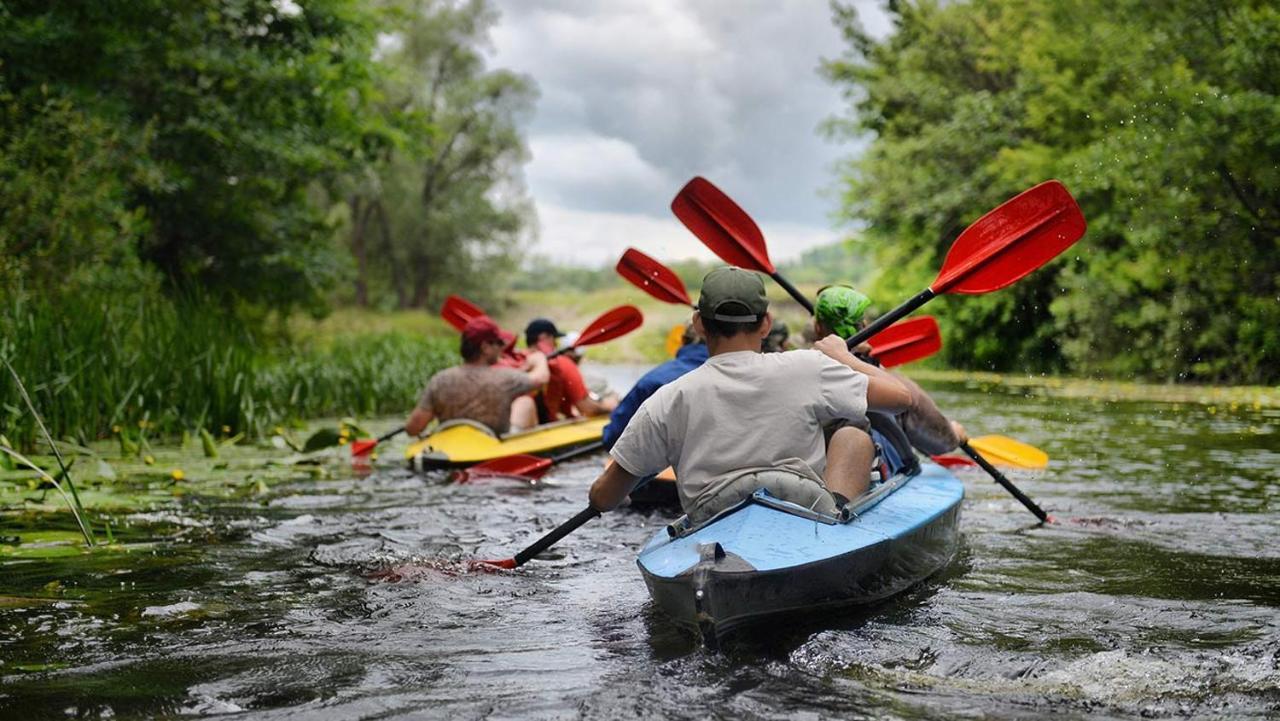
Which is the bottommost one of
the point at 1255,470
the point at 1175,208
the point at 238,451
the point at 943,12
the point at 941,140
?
the point at 1255,470

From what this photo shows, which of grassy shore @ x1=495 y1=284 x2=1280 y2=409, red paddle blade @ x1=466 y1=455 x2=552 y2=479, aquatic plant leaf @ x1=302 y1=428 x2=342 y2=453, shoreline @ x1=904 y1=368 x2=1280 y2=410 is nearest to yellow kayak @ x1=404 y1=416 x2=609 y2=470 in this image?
red paddle blade @ x1=466 y1=455 x2=552 y2=479

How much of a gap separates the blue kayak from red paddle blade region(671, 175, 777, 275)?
188cm

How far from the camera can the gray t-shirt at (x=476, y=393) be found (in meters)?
8.67

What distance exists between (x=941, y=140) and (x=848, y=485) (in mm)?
21145

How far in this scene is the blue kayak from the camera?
10.9ft

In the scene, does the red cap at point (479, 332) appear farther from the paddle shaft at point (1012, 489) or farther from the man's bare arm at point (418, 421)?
the paddle shaft at point (1012, 489)

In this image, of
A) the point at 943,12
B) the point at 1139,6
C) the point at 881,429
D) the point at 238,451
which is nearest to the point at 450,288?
the point at 943,12

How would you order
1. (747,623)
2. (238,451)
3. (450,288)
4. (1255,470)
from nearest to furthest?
(747,623), (1255,470), (238,451), (450,288)

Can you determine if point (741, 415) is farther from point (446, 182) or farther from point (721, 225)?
point (446, 182)

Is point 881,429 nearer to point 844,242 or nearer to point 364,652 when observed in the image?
point 364,652

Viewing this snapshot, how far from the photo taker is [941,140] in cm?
2416

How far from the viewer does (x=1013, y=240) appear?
5254 millimetres

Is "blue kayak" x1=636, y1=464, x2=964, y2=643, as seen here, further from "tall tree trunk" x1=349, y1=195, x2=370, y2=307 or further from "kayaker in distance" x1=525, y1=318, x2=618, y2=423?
"tall tree trunk" x1=349, y1=195, x2=370, y2=307

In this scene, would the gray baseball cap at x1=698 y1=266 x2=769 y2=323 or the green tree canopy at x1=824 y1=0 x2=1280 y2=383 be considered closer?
the gray baseball cap at x1=698 y1=266 x2=769 y2=323
